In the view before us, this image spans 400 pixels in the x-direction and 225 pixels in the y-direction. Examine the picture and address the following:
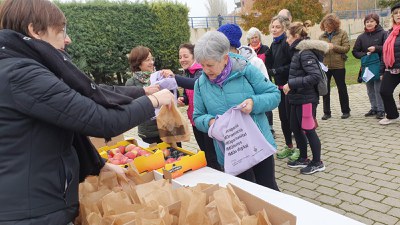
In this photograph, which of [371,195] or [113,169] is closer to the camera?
[113,169]

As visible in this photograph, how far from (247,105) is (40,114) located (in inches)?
58.3

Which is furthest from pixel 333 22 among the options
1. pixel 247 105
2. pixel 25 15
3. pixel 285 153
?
pixel 25 15

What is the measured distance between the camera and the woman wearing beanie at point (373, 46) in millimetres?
5762

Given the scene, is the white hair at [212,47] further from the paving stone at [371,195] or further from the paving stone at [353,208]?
the paving stone at [371,195]

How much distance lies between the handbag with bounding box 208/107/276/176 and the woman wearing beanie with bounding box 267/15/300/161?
7.04ft

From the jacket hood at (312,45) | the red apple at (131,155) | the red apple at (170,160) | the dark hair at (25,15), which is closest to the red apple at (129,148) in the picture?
the red apple at (131,155)

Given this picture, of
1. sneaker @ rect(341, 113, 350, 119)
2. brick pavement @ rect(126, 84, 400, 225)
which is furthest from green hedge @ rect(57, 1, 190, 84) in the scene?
sneaker @ rect(341, 113, 350, 119)

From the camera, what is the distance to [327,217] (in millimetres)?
1737

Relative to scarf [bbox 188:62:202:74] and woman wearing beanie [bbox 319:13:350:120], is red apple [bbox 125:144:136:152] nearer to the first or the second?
scarf [bbox 188:62:202:74]

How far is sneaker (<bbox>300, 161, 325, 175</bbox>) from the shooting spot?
13.4 feet

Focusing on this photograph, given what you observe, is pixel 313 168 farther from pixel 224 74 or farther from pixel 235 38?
pixel 224 74

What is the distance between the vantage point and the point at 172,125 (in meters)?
2.75

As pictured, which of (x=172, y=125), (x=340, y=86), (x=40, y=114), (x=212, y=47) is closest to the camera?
(x=40, y=114)

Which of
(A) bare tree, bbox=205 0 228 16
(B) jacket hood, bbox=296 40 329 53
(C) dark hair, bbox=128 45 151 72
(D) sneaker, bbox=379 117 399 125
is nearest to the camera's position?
(B) jacket hood, bbox=296 40 329 53
